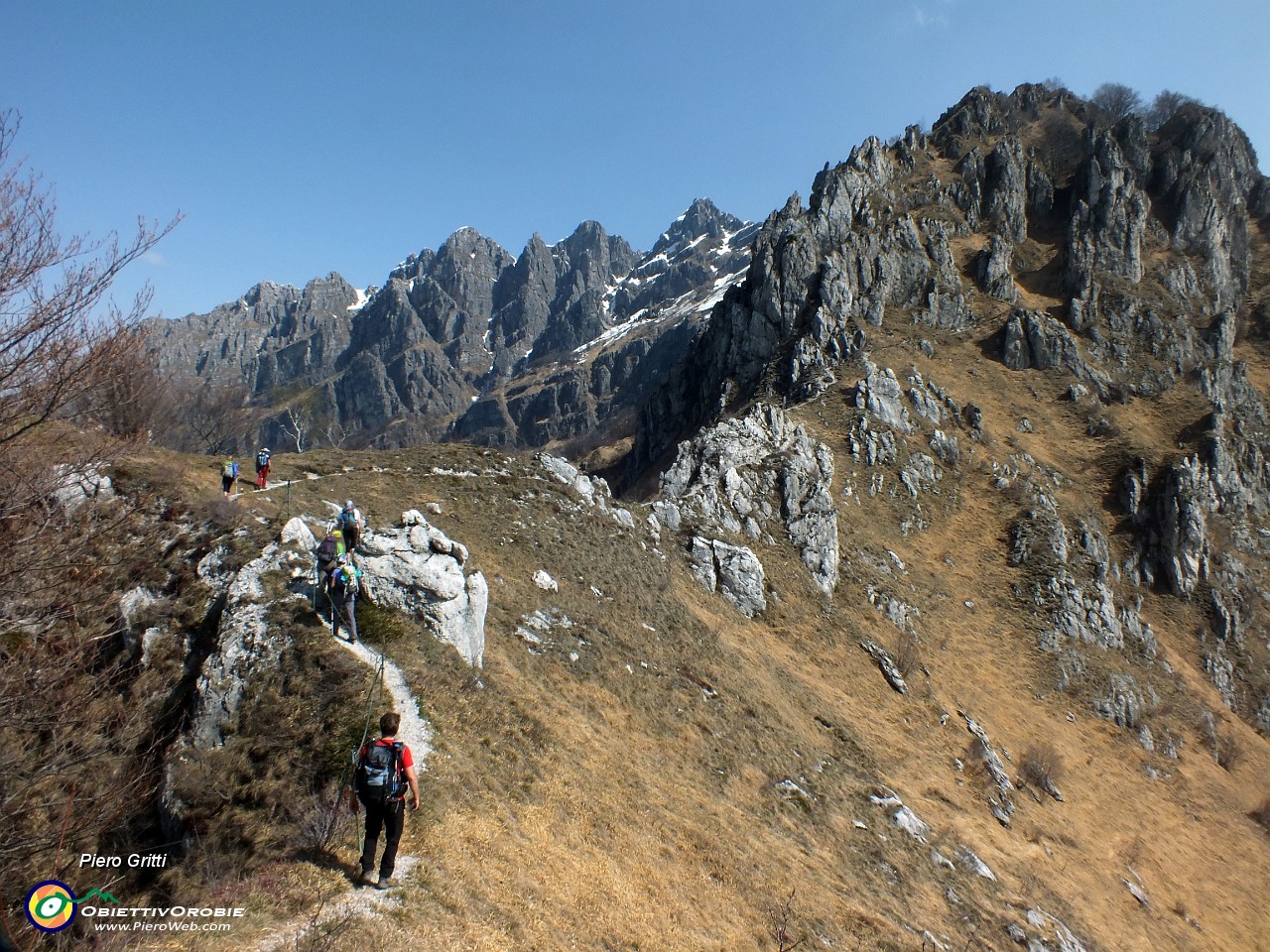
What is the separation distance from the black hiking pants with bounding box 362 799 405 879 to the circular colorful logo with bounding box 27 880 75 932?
3057mm

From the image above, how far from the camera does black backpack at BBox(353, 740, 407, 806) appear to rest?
26.7 feet

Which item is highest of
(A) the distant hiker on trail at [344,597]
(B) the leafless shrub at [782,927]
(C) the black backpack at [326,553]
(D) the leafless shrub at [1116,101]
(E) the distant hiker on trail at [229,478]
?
(D) the leafless shrub at [1116,101]

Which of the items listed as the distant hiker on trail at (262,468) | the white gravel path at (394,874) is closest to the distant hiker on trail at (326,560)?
the white gravel path at (394,874)

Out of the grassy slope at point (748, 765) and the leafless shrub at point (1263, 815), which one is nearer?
the grassy slope at point (748, 765)

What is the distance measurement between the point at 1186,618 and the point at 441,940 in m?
64.4

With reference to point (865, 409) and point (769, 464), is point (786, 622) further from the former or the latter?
point (865, 409)

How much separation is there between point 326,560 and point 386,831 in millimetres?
7853

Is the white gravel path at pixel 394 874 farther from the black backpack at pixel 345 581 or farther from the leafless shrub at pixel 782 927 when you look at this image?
the leafless shrub at pixel 782 927

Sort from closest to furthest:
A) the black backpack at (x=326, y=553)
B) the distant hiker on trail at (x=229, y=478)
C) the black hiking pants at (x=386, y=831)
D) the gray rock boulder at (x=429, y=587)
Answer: the black hiking pants at (x=386, y=831), the black backpack at (x=326, y=553), the gray rock boulder at (x=429, y=587), the distant hiker on trail at (x=229, y=478)

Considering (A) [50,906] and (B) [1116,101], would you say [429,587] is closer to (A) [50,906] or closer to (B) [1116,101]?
(A) [50,906]

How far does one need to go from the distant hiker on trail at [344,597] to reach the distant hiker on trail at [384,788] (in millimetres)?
6106

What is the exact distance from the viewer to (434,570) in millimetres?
16750

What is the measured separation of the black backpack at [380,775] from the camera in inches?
320

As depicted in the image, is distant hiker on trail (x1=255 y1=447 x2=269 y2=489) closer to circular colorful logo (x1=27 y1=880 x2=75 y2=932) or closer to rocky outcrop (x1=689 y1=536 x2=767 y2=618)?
circular colorful logo (x1=27 y1=880 x2=75 y2=932)
